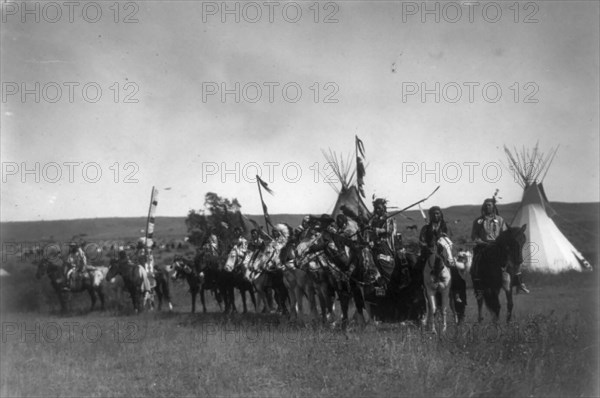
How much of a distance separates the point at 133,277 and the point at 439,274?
431 inches

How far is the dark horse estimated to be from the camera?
9.70 m

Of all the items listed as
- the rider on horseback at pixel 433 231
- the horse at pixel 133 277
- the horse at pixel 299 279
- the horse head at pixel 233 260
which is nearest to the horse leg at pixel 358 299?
the horse at pixel 299 279

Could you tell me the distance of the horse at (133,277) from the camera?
1720cm

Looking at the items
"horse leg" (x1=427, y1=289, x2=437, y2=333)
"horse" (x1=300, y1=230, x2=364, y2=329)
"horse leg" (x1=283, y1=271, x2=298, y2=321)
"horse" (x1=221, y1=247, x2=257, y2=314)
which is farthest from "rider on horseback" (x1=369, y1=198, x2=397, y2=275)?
"horse" (x1=221, y1=247, x2=257, y2=314)

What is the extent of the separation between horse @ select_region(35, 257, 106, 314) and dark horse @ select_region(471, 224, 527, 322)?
41.1 ft

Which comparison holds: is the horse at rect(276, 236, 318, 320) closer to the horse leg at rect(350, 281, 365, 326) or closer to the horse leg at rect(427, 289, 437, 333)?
the horse leg at rect(350, 281, 365, 326)

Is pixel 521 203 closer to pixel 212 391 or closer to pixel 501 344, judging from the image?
pixel 501 344

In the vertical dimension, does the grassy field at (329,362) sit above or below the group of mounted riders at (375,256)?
below

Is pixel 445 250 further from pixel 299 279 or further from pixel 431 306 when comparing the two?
pixel 299 279

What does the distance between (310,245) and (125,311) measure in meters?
8.77

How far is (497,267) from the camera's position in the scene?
999cm

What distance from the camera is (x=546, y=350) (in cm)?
747

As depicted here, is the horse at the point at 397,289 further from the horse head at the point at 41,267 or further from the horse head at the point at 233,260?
the horse head at the point at 41,267

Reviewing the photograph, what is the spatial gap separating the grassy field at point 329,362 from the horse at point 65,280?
24.8 ft
